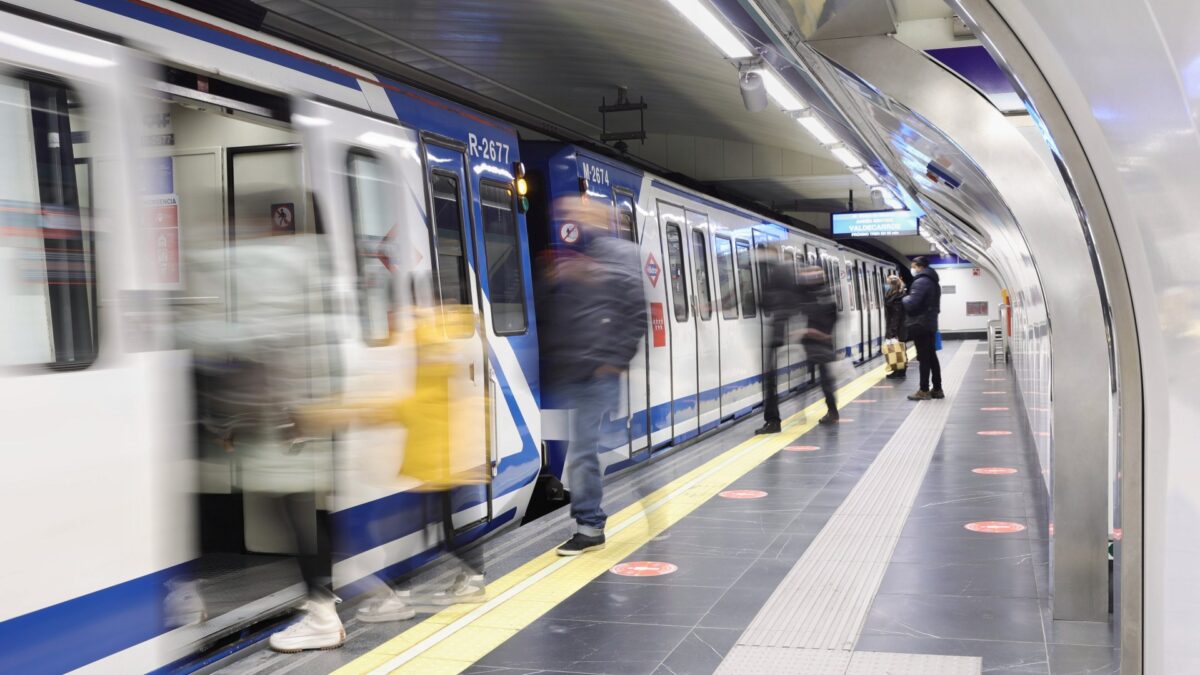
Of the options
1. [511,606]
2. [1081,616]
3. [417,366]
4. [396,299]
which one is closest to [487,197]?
[396,299]

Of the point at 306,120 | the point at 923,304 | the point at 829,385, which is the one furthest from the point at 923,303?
the point at 306,120

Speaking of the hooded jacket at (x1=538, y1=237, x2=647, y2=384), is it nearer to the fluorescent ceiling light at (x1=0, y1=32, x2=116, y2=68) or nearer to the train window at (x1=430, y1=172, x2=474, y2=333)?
the train window at (x1=430, y1=172, x2=474, y2=333)

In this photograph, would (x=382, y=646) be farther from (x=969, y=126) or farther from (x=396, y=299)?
(x=969, y=126)

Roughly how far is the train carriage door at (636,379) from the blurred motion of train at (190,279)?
0.53m

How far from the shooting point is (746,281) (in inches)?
535

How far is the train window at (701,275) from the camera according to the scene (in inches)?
445

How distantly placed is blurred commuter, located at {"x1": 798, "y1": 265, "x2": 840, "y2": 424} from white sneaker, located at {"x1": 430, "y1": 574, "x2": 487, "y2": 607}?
7.71m

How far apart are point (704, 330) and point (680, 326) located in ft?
2.83

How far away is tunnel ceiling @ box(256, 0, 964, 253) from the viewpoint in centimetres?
1180

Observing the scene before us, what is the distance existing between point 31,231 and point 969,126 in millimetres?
3680

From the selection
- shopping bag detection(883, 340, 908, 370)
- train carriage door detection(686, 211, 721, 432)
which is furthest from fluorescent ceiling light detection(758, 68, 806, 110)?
shopping bag detection(883, 340, 908, 370)

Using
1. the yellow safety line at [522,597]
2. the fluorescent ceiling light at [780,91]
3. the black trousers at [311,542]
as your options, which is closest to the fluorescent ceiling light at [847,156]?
the fluorescent ceiling light at [780,91]

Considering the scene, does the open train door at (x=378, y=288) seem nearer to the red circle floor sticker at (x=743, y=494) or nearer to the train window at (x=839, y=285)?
the red circle floor sticker at (x=743, y=494)

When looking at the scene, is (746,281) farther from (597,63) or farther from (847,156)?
(597,63)
